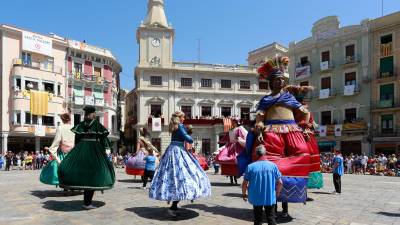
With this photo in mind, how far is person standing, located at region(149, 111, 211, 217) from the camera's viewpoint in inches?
285

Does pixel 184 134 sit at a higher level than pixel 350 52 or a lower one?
lower

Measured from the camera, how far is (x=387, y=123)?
121 ft

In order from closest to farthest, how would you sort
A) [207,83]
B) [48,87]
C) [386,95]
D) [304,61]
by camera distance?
[386,95] < [48,87] < [304,61] < [207,83]

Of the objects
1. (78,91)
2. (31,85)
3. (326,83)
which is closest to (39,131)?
(31,85)

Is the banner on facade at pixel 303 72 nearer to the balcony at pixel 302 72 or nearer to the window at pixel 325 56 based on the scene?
the balcony at pixel 302 72

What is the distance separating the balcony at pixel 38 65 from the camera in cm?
3894

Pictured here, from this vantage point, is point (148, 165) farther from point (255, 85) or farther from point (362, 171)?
point (255, 85)

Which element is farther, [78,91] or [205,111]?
[205,111]

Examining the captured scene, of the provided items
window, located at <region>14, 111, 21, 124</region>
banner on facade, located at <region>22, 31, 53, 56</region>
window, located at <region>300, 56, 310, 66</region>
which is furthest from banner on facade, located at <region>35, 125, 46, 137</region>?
window, located at <region>300, 56, 310, 66</region>

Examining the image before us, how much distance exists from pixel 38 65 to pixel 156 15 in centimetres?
1549

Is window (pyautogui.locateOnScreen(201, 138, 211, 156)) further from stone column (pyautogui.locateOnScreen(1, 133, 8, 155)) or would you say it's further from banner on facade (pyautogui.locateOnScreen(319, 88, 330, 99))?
stone column (pyautogui.locateOnScreen(1, 133, 8, 155))

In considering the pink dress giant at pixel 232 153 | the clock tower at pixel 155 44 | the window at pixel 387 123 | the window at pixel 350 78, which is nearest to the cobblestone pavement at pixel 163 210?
the pink dress giant at pixel 232 153

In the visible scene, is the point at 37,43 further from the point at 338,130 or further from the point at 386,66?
the point at 386,66

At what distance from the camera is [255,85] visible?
50.4m
